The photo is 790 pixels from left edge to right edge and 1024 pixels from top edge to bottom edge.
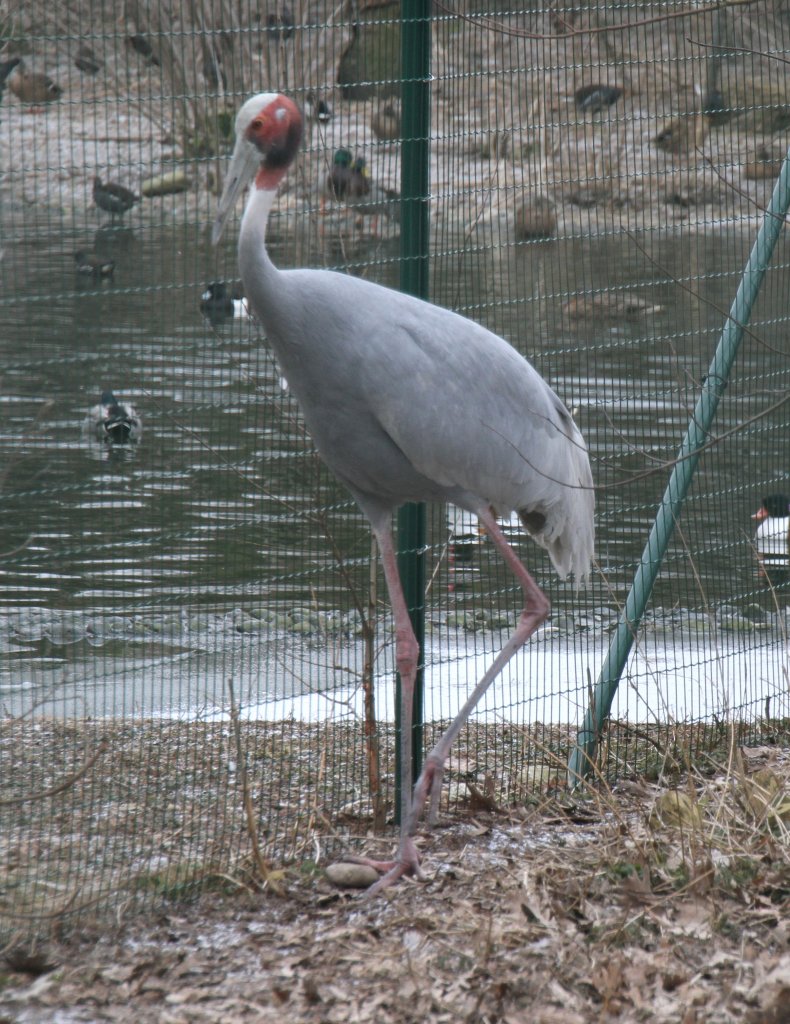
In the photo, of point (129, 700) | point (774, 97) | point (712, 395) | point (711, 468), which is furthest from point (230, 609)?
point (774, 97)

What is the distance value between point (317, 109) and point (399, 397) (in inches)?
41.0

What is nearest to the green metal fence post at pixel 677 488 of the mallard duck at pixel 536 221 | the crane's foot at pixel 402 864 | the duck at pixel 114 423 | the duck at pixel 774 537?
the mallard duck at pixel 536 221

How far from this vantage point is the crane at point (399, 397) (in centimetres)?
420

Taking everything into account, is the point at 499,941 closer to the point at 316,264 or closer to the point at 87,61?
the point at 316,264

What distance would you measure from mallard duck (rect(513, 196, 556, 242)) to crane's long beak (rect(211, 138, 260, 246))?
127 cm

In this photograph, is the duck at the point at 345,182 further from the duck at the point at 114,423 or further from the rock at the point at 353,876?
the duck at the point at 114,423

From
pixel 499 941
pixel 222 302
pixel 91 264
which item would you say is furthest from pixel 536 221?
pixel 499 941

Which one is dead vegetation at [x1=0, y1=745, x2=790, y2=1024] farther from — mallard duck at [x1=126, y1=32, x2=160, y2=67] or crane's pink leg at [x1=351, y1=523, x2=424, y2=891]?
mallard duck at [x1=126, y1=32, x2=160, y2=67]

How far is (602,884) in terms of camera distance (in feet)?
13.5

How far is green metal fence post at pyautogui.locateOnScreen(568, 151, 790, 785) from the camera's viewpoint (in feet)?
17.1

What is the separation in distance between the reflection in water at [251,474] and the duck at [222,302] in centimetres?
5

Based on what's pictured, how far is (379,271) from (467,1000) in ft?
8.09

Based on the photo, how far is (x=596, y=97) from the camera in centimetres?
536

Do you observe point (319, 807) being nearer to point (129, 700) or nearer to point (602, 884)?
point (602, 884)
